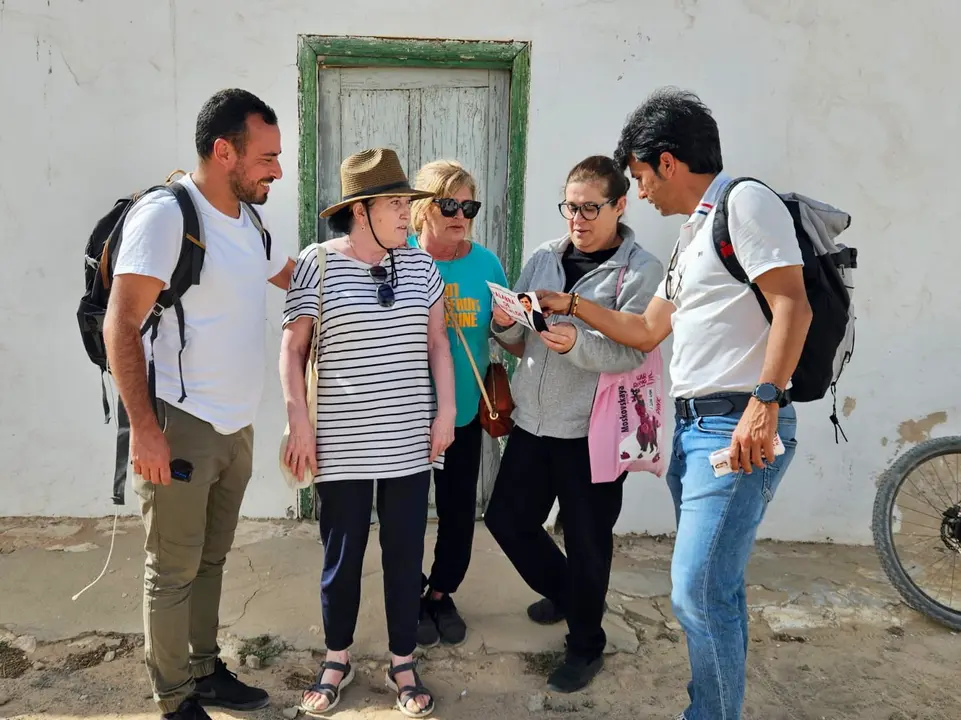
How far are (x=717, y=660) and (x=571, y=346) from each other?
1.04m

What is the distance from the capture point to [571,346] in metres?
2.55

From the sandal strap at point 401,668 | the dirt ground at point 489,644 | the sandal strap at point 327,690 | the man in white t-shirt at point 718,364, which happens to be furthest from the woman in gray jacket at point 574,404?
the sandal strap at point 327,690

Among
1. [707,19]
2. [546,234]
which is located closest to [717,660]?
[546,234]

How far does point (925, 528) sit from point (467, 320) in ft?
9.38

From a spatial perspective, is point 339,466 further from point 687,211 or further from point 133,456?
point 687,211

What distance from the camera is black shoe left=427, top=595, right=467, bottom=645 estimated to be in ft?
9.90

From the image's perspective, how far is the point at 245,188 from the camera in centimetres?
234

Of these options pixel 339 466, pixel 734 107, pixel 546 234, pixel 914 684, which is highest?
pixel 734 107

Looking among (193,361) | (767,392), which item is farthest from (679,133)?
(193,361)

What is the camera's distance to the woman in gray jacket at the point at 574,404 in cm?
261

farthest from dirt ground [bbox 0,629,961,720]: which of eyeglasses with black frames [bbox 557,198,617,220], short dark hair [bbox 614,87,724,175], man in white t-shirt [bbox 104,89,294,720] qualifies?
short dark hair [bbox 614,87,724,175]

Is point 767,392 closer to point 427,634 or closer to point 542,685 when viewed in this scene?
point 542,685

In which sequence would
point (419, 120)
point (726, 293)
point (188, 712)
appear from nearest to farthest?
point (726, 293) → point (188, 712) → point (419, 120)

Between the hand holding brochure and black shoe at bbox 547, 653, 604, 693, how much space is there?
124 centimetres
